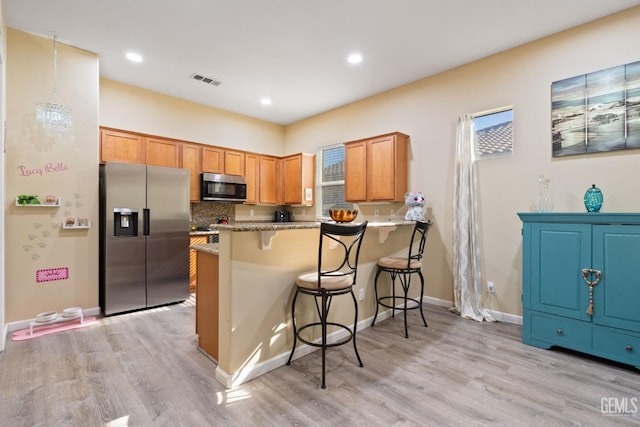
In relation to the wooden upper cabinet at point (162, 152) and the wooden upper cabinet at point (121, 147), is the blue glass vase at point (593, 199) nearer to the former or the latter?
the wooden upper cabinet at point (162, 152)

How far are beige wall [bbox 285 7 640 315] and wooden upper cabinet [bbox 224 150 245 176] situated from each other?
2459mm

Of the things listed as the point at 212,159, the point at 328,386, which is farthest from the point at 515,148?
the point at 212,159

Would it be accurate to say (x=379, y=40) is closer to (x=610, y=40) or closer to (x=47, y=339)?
(x=610, y=40)

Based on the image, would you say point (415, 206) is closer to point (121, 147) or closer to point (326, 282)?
point (326, 282)

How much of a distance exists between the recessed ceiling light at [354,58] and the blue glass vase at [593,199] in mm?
2719

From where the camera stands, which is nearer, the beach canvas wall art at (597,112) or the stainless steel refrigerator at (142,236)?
the beach canvas wall art at (597,112)

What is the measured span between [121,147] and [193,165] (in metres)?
1.01

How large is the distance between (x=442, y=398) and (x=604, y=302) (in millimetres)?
1644

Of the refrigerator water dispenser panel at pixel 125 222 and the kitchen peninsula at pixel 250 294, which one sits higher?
the refrigerator water dispenser panel at pixel 125 222

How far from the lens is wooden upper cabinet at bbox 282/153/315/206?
5.64 m

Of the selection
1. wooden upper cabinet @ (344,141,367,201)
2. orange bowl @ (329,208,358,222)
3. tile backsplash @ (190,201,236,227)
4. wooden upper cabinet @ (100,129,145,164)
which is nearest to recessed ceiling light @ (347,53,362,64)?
wooden upper cabinet @ (344,141,367,201)

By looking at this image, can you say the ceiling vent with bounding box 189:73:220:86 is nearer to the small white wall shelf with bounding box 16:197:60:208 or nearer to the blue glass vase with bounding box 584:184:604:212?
the small white wall shelf with bounding box 16:197:60:208

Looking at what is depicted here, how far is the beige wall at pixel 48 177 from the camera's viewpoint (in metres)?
3.10

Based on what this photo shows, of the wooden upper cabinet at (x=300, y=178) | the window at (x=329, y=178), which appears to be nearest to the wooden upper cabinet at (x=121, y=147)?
the wooden upper cabinet at (x=300, y=178)
